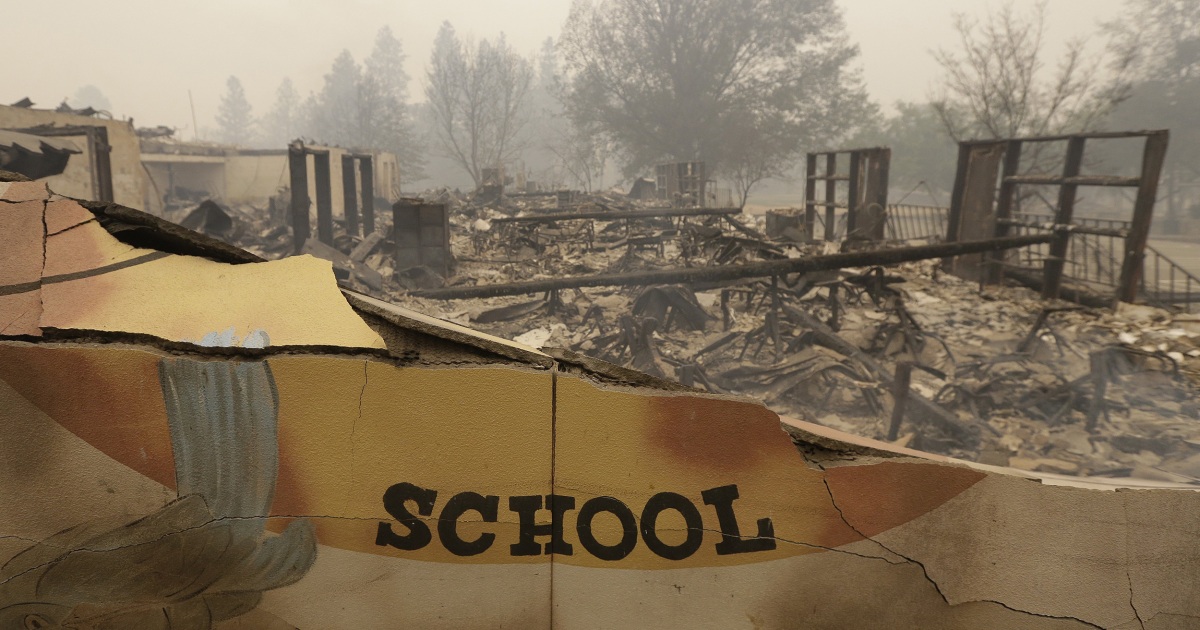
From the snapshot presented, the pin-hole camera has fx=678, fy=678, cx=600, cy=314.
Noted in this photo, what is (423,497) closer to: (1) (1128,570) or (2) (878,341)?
(1) (1128,570)

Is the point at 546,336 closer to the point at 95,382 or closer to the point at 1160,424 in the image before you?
the point at 1160,424

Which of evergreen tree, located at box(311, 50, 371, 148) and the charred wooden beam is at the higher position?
evergreen tree, located at box(311, 50, 371, 148)

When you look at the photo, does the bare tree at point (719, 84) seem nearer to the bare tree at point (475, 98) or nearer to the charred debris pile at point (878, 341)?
the bare tree at point (475, 98)

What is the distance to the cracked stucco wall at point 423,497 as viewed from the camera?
1.98 meters

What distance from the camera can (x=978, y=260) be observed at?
12195mm

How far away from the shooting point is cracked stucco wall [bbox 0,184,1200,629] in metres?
1.98

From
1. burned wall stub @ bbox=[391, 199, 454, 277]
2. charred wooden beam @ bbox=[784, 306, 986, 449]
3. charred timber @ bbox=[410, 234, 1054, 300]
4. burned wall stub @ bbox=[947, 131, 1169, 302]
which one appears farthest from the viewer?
burned wall stub @ bbox=[391, 199, 454, 277]

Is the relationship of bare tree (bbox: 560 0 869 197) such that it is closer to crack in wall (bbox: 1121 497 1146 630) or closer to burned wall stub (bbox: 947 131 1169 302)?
burned wall stub (bbox: 947 131 1169 302)

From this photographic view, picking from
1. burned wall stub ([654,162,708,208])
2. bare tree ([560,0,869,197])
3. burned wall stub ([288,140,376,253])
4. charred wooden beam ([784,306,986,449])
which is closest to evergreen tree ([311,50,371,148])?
bare tree ([560,0,869,197])

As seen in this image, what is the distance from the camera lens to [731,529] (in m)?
2.19

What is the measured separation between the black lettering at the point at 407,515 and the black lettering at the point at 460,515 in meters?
0.05

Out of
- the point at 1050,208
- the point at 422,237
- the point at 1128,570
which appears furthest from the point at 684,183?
the point at 1128,570

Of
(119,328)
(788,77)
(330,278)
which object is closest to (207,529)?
(119,328)

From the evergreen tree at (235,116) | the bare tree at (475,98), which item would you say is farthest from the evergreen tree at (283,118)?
the bare tree at (475,98)
